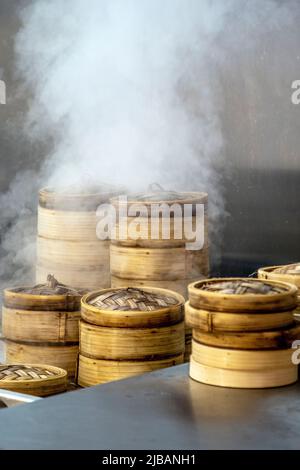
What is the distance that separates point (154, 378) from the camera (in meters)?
3.45

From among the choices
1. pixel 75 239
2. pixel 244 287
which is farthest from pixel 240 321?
pixel 75 239

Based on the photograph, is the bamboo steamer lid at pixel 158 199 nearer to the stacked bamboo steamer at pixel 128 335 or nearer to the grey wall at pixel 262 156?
the stacked bamboo steamer at pixel 128 335

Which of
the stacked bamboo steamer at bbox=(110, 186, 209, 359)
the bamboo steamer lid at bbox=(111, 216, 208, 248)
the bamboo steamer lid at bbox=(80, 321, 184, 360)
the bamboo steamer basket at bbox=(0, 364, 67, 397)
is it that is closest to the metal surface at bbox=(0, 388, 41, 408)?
the bamboo steamer basket at bbox=(0, 364, 67, 397)

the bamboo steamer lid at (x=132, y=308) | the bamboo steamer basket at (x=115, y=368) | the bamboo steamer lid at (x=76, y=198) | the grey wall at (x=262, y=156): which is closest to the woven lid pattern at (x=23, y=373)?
the bamboo steamer basket at (x=115, y=368)

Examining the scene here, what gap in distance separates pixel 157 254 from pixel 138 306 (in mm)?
722

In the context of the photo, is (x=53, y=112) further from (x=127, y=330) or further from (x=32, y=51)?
(x=127, y=330)

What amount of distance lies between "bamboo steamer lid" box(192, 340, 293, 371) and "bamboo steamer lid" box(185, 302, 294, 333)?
0.08m

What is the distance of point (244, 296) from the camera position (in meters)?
3.31

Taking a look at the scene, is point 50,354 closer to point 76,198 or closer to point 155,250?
point 155,250

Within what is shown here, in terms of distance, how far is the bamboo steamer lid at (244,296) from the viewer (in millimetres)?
3312

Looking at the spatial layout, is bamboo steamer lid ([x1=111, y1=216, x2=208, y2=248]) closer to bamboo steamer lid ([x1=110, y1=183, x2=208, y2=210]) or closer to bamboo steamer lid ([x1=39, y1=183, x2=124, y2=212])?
bamboo steamer lid ([x1=110, y1=183, x2=208, y2=210])

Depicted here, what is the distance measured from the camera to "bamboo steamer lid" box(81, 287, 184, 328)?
4.48m

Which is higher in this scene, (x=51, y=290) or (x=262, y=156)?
(x=262, y=156)

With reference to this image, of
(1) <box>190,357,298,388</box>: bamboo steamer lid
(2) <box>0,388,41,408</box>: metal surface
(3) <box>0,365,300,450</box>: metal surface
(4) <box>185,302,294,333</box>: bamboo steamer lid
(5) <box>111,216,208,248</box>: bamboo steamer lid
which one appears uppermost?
(5) <box>111,216,208,248</box>: bamboo steamer lid
